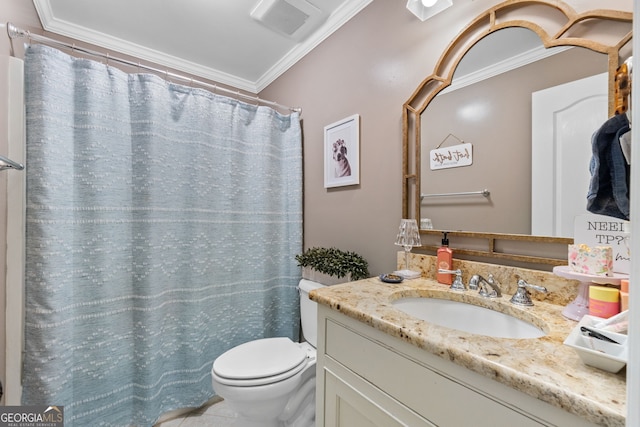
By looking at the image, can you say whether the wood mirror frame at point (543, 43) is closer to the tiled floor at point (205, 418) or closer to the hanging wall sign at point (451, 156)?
A: the hanging wall sign at point (451, 156)

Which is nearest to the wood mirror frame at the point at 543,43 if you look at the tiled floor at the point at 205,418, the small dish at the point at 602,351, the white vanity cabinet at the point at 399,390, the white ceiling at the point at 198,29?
the small dish at the point at 602,351

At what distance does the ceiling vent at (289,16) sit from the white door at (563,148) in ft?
4.25

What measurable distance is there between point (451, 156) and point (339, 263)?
764 mm

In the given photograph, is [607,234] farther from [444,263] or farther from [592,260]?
[444,263]

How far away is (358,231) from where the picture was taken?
157cm

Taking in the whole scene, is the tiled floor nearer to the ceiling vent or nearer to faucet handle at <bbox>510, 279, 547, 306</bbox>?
faucet handle at <bbox>510, 279, 547, 306</bbox>

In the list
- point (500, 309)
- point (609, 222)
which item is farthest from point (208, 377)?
point (609, 222)

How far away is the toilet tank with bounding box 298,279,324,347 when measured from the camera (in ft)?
5.28

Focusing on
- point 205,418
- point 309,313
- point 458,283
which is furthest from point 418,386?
point 205,418

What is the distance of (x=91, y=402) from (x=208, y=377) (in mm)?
569

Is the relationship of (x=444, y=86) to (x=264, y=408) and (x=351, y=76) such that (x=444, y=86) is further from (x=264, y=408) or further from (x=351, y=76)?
(x=264, y=408)

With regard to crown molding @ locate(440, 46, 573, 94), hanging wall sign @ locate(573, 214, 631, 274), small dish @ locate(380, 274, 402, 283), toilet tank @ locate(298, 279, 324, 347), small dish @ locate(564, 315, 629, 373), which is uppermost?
crown molding @ locate(440, 46, 573, 94)

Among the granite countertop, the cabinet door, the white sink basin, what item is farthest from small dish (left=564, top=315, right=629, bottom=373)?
the cabinet door

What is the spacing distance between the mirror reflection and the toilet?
3.23ft
